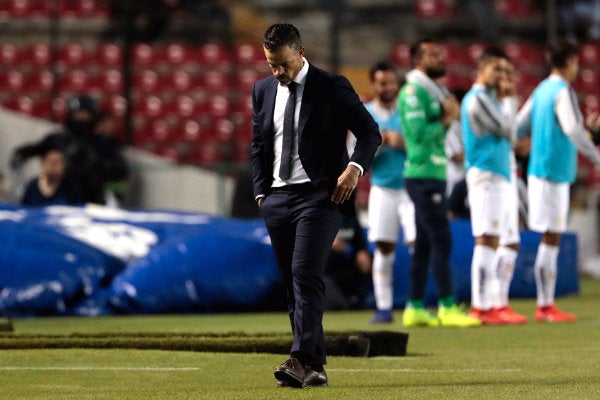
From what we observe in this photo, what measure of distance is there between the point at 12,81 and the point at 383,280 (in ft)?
40.1

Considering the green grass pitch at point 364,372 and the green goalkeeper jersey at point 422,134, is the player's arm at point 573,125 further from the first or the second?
the green grass pitch at point 364,372

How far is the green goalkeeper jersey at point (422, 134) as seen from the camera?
1113 centimetres

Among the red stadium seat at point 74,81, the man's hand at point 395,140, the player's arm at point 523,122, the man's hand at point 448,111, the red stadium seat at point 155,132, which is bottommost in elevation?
the red stadium seat at point 155,132

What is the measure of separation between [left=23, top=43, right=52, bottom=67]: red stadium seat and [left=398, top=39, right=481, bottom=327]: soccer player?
41.6 ft

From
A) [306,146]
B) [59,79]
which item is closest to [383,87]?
[306,146]

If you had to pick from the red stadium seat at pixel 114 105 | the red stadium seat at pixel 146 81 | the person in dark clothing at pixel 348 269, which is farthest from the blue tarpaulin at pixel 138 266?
the red stadium seat at pixel 146 81

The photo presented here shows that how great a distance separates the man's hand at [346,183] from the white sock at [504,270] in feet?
15.5

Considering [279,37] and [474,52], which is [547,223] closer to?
[279,37]

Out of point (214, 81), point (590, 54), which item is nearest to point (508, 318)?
point (214, 81)

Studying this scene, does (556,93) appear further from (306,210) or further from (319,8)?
(319,8)

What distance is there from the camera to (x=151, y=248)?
1433 centimetres

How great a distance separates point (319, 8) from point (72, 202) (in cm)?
976

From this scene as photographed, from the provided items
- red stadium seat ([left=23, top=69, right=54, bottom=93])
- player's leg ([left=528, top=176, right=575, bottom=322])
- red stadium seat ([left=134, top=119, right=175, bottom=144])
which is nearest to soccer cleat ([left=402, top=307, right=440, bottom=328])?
player's leg ([left=528, top=176, right=575, bottom=322])

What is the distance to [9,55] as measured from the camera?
23375 mm
